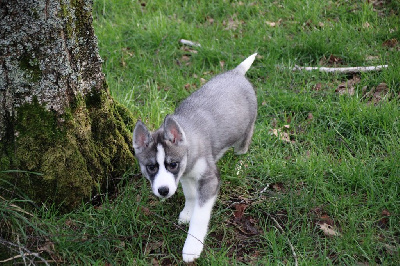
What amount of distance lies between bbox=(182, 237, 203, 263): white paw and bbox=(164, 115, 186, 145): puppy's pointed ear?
73cm

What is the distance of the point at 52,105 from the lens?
352cm

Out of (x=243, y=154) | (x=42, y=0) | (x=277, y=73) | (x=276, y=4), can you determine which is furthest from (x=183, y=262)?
(x=276, y=4)

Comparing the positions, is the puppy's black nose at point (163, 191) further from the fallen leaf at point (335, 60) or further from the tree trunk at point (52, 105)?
the fallen leaf at point (335, 60)

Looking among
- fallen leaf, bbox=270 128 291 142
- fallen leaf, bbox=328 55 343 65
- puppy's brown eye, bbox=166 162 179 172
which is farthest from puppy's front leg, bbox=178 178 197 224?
fallen leaf, bbox=328 55 343 65

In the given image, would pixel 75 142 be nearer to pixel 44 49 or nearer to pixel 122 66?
pixel 44 49

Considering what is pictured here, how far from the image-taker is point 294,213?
12.3ft

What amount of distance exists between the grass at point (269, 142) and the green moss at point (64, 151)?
15 centimetres

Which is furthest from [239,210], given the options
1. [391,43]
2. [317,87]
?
[391,43]

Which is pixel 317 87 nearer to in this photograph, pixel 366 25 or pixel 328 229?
pixel 366 25

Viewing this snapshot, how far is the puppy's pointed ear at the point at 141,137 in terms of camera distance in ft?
11.3

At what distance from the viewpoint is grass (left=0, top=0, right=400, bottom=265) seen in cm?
346

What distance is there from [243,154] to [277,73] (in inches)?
60.5

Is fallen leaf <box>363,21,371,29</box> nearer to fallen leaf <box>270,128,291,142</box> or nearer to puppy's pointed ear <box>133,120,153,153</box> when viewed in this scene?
fallen leaf <box>270,128,291,142</box>

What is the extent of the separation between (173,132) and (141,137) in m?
0.24
